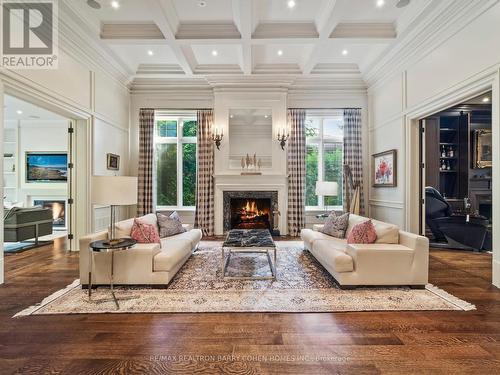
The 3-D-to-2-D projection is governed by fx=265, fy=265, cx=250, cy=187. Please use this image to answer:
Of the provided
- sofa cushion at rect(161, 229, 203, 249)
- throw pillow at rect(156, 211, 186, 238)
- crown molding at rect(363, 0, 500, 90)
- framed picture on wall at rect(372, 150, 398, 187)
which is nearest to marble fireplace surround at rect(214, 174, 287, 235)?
sofa cushion at rect(161, 229, 203, 249)

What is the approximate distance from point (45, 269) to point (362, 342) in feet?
14.0

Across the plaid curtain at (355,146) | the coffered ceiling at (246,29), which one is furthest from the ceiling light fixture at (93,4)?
the plaid curtain at (355,146)

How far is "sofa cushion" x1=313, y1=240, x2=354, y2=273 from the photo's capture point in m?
3.07

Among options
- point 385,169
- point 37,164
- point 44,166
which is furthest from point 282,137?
point 37,164

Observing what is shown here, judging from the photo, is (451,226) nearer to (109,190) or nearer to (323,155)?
(323,155)

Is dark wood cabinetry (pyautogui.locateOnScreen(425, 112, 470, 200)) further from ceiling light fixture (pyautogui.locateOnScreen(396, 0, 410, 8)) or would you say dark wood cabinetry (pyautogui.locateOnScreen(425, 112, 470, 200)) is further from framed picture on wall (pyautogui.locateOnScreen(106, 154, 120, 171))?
framed picture on wall (pyautogui.locateOnScreen(106, 154, 120, 171))

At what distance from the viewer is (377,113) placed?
6059 mm

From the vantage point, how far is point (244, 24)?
4027mm

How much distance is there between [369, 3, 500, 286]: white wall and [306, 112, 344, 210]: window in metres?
0.82

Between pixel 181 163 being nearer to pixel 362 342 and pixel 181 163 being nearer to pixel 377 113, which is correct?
pixel 377 113

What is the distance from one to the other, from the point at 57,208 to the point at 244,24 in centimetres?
760

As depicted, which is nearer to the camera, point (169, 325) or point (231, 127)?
point (169, 325)

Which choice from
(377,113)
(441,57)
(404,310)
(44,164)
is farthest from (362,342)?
(44,164)

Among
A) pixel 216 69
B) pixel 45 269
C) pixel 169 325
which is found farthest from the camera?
pixel 216 69
